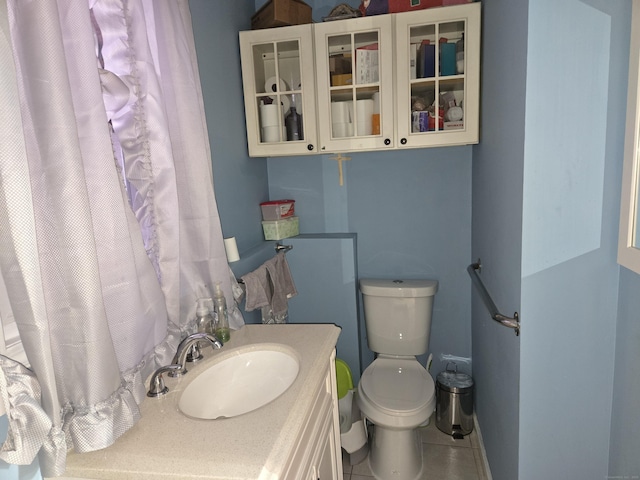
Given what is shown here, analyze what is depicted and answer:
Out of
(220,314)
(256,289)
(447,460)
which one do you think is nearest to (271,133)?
(256,289)

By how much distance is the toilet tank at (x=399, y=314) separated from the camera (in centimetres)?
203

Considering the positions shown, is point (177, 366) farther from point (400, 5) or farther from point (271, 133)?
point (400, 5)

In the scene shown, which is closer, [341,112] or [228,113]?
[228,113]

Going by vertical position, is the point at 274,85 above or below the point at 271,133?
above

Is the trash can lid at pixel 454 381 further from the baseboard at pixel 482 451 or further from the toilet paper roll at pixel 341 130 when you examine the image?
the toilet paper roll at pixel 341 130

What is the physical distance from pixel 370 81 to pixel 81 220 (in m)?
1.47

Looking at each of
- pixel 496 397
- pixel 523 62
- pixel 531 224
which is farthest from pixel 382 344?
pixel 523 62

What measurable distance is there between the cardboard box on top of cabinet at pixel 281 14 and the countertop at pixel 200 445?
1.60 meters

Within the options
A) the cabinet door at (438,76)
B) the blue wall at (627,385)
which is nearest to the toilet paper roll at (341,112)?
the cabinet door at (438,76)

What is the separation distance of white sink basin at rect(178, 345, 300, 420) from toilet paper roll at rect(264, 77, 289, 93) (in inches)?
49.3

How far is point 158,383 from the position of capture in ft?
3.21

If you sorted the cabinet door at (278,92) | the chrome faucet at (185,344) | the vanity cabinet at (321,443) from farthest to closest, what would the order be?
the cabinet door at (278,92)
the chrome faucet at (185,344)
the vanity cabinet at (321,443)

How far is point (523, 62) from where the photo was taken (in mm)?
1113

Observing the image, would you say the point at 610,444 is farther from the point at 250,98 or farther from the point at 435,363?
the point at 250,98
